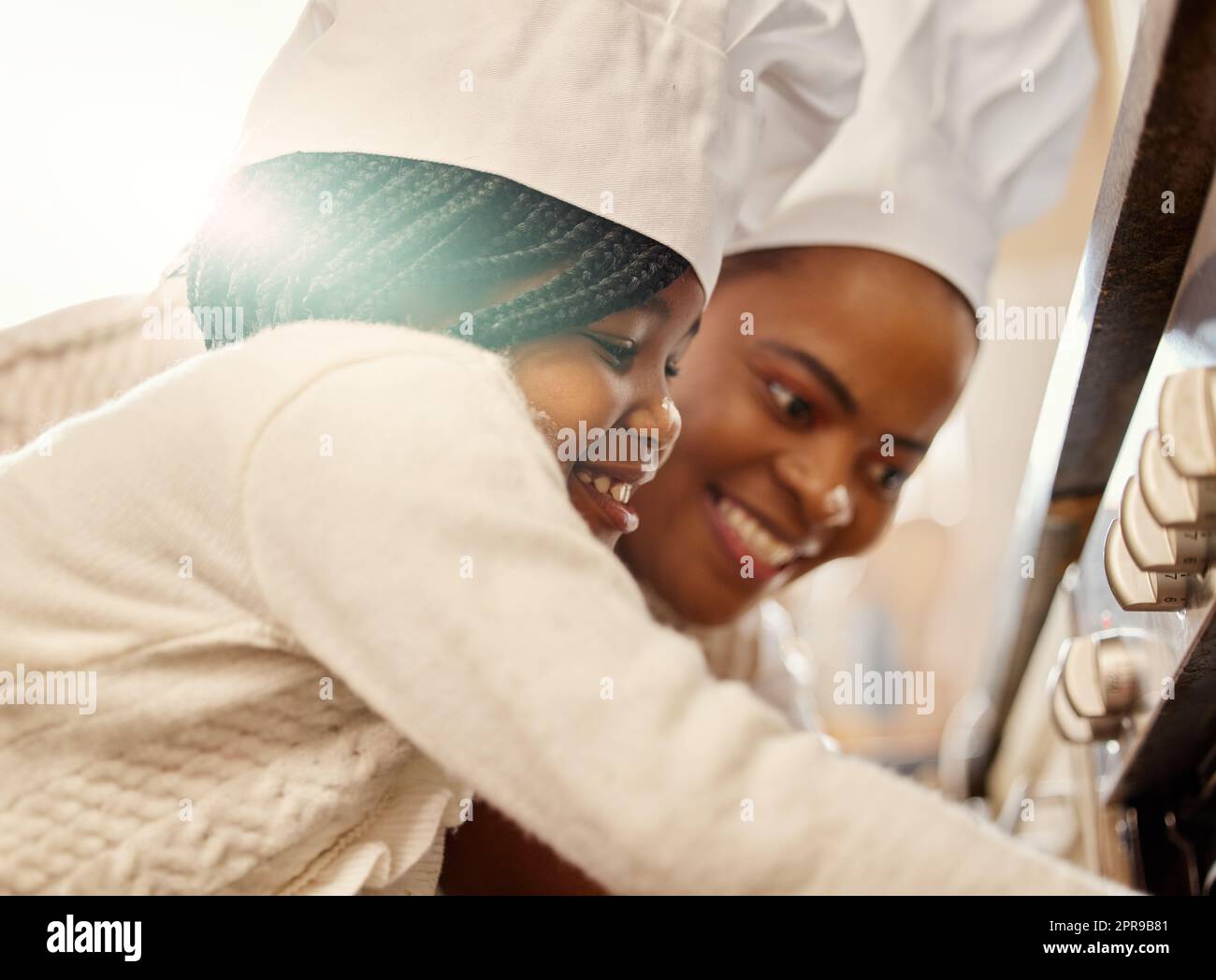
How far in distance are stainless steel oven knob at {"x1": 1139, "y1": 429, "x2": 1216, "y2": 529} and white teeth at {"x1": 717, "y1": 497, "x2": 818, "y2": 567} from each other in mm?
476

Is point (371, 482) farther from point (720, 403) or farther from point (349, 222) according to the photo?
point (720, 403)

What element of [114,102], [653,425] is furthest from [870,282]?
[114,102]

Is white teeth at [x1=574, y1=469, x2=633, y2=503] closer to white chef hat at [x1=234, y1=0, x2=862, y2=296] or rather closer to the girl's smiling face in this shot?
the girl's smiling face

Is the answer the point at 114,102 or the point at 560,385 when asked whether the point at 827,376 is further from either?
the point at 114,102

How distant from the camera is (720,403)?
2.86 feet

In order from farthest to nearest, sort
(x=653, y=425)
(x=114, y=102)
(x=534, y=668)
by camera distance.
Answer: (x=114, y=102) → (x=653, y=425) → (x=534, y=668)

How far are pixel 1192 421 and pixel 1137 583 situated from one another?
12 centimetres

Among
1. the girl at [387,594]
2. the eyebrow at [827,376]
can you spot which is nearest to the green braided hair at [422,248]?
the girl at [387,594]

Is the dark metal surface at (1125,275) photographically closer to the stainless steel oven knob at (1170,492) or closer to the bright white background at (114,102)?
the stainless steel oven knob at (1170,492)

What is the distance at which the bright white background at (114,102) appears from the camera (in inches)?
27.1

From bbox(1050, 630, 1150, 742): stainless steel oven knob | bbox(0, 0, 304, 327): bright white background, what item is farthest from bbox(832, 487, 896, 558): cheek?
bbox(0, 0, 304, 327): bright white background

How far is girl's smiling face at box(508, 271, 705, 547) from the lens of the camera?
0.53 metres

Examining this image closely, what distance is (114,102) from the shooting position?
70cm
